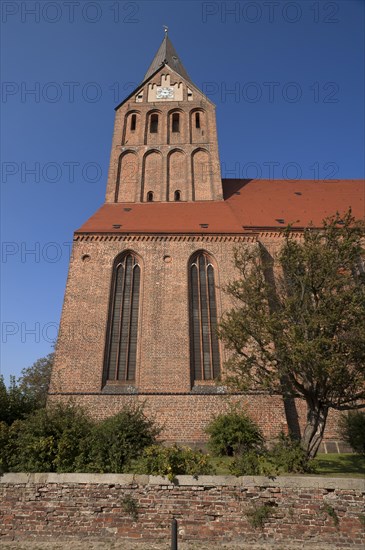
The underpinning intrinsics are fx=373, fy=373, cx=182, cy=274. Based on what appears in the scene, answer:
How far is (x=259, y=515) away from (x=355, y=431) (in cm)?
718

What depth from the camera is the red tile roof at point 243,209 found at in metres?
18.4

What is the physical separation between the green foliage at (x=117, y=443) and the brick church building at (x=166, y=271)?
145 inches

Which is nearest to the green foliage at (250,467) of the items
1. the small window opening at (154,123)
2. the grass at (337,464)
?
the grass at (337,464)

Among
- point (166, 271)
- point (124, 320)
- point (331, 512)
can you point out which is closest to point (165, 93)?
point (166, 271)

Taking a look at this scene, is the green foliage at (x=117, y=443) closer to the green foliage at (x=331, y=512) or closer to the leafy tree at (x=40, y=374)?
the green foliage at (x=331, y=512)

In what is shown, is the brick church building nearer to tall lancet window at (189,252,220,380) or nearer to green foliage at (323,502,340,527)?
tall lancet window at (189,252,220,380)

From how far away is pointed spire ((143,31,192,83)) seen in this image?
3004cm

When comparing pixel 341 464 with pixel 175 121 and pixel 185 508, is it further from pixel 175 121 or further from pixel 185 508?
pixel 175 121

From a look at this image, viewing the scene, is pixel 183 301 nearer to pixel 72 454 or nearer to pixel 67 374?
pixel 67 374

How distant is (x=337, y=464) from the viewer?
1123 centimetres

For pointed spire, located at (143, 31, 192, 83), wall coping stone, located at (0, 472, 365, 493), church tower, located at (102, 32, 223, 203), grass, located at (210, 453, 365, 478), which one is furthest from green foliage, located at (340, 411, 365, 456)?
pointed spire, located at (143, 31, 192, 83)

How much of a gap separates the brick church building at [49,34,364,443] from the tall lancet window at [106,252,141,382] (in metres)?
0.04

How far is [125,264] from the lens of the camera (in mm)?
17422

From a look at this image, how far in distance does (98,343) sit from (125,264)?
4.06m
